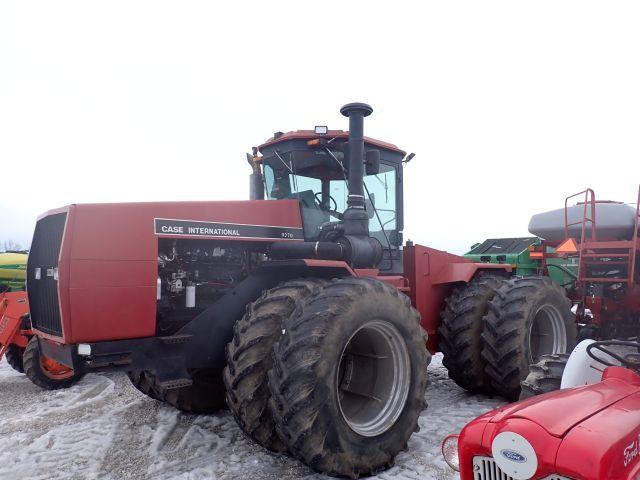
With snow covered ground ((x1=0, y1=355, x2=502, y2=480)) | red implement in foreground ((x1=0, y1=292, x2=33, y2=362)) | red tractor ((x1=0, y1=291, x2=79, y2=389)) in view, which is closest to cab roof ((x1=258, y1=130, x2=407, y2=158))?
snow covered ground ((x1=0, y1=355, x2=502, y2=480))

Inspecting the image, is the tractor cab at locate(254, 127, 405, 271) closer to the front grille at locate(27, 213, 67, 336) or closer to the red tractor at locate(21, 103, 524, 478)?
the red tractor at locate(21, 103, 524, 478)

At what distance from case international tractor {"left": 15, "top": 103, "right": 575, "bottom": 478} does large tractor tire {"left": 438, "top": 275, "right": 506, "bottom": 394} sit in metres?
0.02

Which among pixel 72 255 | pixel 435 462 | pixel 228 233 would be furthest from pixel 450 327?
pixel 72 255

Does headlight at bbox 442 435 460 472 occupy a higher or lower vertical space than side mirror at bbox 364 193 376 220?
lower

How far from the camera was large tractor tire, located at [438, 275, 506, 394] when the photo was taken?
5562mm

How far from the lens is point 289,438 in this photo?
3354 mm

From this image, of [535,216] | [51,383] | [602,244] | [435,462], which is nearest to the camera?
[435,462]

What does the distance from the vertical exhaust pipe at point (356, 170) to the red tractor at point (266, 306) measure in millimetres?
13

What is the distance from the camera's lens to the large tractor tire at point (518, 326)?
206 inches

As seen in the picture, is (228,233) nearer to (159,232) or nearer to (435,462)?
(159,232)

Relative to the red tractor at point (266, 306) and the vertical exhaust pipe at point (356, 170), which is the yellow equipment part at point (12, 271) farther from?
the vertical exhaust pipe at point (356, 170)

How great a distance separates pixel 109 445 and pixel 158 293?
1.58 m

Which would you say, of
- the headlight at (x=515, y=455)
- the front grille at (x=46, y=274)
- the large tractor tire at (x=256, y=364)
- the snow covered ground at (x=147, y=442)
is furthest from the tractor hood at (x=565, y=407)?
the front grille at (x=46, y=274)

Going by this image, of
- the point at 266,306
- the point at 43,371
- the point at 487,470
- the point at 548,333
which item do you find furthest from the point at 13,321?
the point at 548,333
